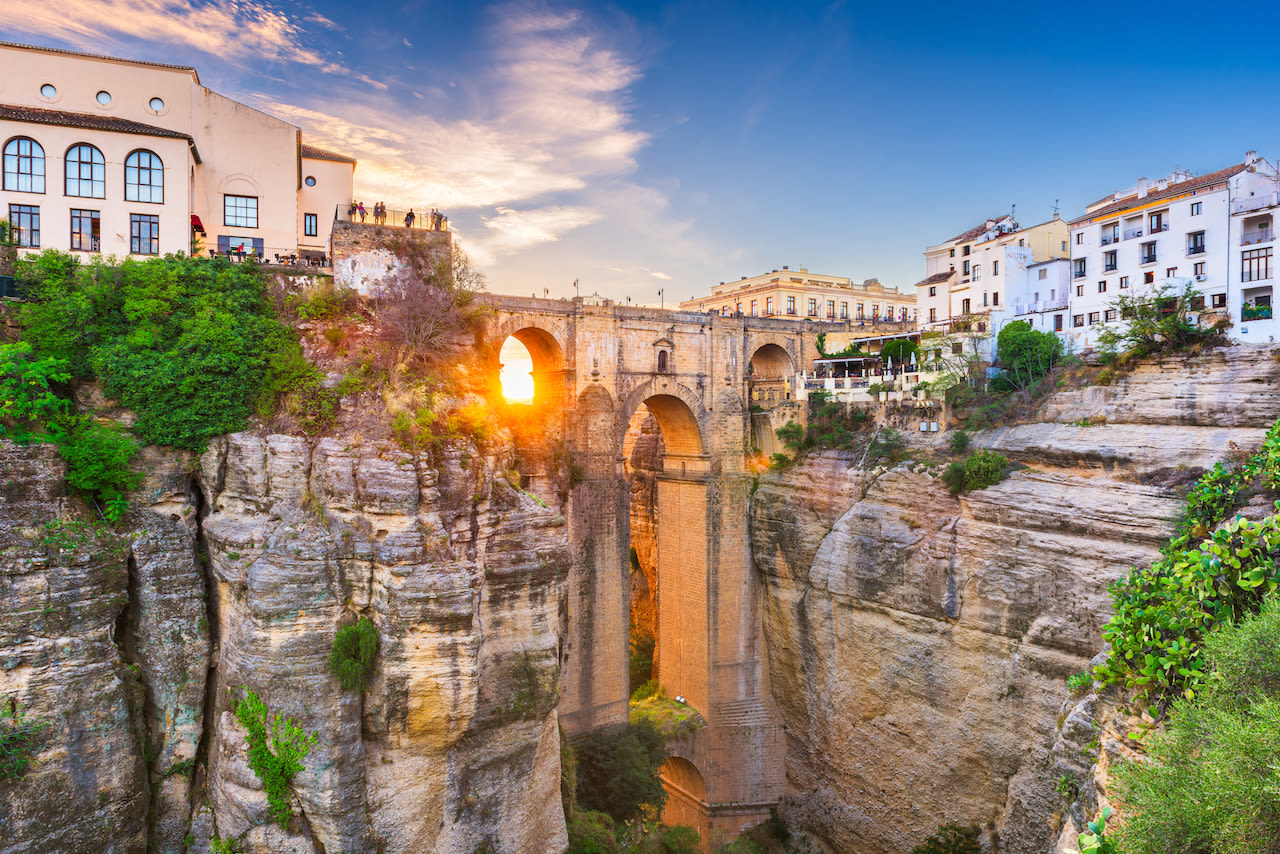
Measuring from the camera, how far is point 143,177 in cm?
2052

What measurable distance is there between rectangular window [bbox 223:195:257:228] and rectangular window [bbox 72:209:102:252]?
3.43 metres

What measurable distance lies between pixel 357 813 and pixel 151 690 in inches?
201

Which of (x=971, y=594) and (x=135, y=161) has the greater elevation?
(x=135, y=161)

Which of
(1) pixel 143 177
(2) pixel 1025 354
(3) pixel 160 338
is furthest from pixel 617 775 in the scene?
(1) pixel 143 177

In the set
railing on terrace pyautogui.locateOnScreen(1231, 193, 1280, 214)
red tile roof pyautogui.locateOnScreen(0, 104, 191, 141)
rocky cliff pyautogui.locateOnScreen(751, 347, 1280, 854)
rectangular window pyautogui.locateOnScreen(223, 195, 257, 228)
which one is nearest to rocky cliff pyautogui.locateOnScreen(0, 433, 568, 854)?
rectangular window pyautogui.locateOnScreen(223, 195, 257, 228)

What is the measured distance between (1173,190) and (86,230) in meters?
37.7

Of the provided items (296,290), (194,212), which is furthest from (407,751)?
(194,212)

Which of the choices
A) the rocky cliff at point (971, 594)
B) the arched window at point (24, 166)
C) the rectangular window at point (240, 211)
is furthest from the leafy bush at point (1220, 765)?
the arched window at point (24, 166)

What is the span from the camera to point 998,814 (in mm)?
22656

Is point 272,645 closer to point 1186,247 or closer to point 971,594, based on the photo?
point 971,594

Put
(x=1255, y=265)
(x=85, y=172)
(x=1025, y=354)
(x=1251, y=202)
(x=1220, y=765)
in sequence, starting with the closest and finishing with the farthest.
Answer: (x=1220, y=765), (x=85, y=172), (x=1255, y=265), (x=1251, y=202), (x=1025, y=354)

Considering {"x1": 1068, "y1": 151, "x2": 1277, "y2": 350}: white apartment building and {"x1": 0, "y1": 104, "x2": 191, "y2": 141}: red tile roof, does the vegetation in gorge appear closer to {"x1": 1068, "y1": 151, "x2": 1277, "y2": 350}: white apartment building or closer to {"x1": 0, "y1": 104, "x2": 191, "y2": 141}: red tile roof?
{"x1": 1068, "y1": 151, "x2": 1277, "y2": 350}: white apartment building

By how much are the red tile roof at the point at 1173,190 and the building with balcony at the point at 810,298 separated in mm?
13161

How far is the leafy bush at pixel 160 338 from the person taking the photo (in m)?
16.0
